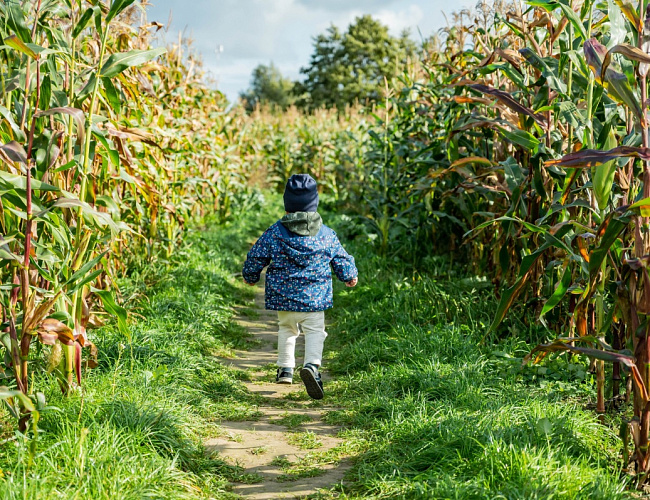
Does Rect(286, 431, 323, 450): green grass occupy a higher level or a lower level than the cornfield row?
lower

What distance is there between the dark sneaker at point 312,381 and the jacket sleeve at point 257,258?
32.1 inches

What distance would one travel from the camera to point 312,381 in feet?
13.5

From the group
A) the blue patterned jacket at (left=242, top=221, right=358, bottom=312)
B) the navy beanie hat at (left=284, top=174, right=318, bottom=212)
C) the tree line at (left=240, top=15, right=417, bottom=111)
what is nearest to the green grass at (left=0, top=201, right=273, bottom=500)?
the blue patterned jacket at (left=242, top=221, right=358, bottom=312)

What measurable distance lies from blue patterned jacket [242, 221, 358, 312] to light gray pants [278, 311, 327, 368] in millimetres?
76

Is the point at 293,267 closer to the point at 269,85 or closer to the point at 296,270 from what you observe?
the point at 296,270

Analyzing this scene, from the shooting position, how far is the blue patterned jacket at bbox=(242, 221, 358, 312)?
4.46 meters

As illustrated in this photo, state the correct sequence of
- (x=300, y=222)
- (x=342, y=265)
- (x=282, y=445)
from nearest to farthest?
(x=282, y=445), (x=300, y=222), (x=342, y=265)

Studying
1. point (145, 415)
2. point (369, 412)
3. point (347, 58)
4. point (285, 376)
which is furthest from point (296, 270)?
point (347, 58)

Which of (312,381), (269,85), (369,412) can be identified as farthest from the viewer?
(269,85)

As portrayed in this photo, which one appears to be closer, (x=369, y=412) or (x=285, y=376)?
(x=369, y=412)

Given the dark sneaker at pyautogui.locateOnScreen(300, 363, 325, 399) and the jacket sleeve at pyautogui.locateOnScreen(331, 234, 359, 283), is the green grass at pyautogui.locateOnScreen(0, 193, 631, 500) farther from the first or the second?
the jacket sleeve at pyautogui.locateOnScreen(331, 234, 359, 283)

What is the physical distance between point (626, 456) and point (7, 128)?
3.45m

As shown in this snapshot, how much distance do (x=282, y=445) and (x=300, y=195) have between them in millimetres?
1788

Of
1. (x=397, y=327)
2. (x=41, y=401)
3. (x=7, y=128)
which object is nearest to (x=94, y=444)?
(x=41, y=401)
